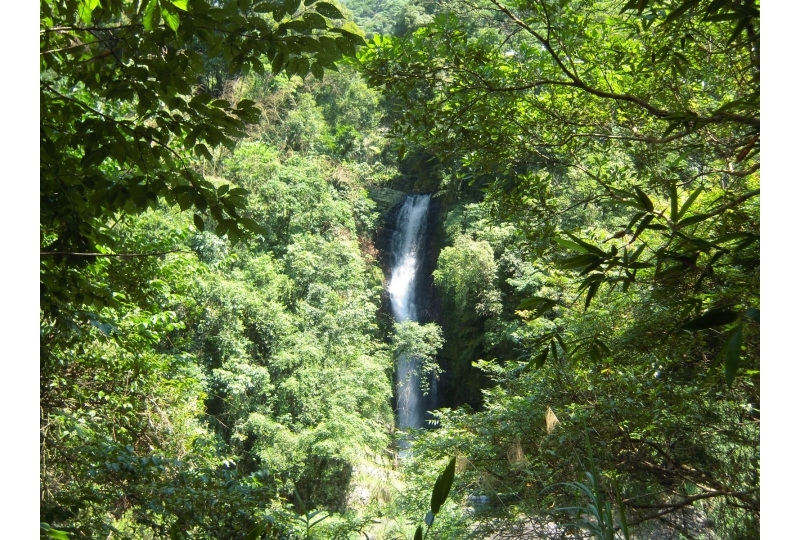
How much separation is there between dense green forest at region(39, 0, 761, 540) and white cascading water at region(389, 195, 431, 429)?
58.5 inches

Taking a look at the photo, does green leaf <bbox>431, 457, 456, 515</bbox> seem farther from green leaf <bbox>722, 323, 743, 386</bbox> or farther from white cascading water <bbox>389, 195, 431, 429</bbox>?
white cascading water <bbox>389, 195, 431, 429</bbox>

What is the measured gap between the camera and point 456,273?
36.0 feet

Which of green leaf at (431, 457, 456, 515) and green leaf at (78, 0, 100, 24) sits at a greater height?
green leaf at (78, 0, 100, 24)

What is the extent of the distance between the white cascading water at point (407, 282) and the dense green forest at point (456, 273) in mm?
1485

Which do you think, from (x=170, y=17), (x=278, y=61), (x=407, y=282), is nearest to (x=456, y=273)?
(x=407, y=282)

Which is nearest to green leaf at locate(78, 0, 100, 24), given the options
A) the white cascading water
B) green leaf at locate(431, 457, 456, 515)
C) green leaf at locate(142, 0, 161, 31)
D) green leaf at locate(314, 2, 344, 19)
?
green leaf at locate(142, 0, 161, 31)

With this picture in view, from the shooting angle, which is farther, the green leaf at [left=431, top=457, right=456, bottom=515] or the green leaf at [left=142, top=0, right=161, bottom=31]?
the green leaf at [left=142, top=0, right=161, bottom=31]

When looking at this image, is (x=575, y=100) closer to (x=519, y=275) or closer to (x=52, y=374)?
(x=52, y=374)

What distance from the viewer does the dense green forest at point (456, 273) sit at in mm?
1356

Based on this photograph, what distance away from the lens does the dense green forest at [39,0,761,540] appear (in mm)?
1356

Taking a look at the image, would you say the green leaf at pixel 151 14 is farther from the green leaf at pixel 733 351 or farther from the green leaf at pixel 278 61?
the green leaf at pixel 733 351

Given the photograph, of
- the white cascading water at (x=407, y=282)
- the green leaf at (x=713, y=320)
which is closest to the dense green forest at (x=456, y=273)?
the green leaf at (x=713, y=320)

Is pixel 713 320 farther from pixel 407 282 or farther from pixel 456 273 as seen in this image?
pixel 407 282

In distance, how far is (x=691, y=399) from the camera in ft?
10.3
